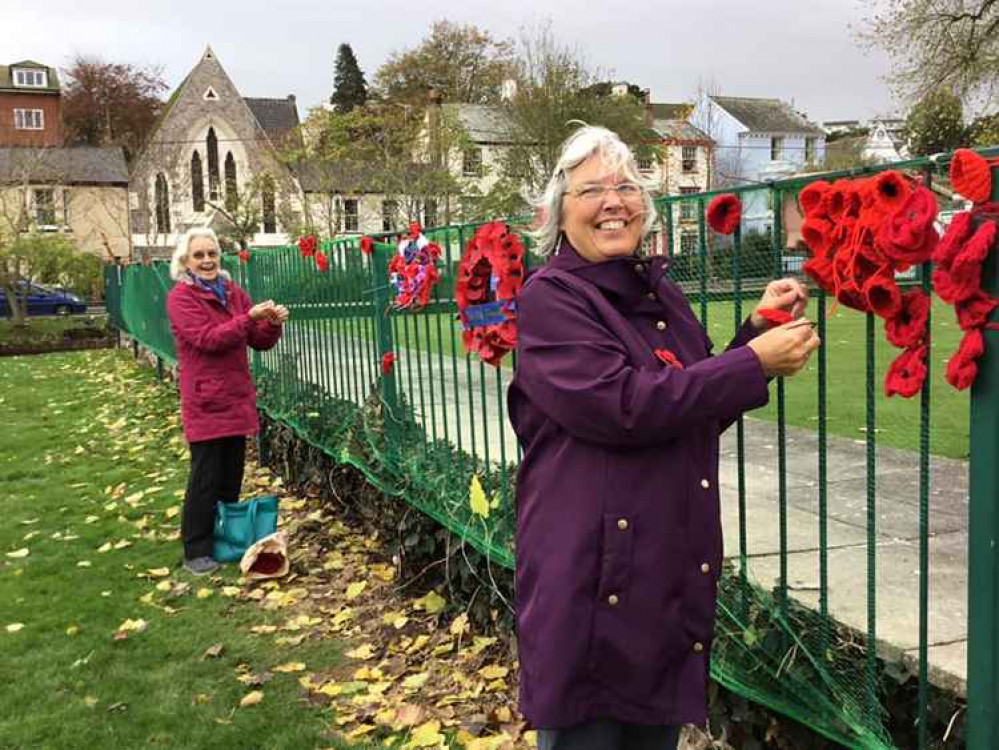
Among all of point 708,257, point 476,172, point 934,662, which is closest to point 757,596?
point 934,662

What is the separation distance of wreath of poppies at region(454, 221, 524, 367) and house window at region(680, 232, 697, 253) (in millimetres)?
672

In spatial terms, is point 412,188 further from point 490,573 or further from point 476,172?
point 490,573

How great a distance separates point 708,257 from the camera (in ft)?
8.93

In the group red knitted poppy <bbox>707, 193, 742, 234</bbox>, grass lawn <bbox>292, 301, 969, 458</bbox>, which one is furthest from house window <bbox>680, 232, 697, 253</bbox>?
red knitted poppy <bbox>707, 193, 742, 234</bbox>

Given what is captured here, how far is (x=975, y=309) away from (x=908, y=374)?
0.66 ft

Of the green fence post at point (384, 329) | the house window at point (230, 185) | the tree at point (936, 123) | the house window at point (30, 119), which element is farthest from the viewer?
the house window at point (30, 119)

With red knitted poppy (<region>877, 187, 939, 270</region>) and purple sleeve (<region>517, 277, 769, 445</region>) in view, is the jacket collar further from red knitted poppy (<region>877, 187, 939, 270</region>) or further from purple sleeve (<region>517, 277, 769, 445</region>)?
red knitted poppy (<region>877, 187, 939, 270</region>)

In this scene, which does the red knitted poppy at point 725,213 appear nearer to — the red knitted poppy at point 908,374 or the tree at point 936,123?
the red knitted poppy at point 908,374

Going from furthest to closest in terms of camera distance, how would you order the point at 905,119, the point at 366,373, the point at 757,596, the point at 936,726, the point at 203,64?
the point at 203,64 < the point at 905,119 < the point at 366,373 < the point at 757,596 < the point at 936,726

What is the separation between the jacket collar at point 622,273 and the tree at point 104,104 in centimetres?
6184

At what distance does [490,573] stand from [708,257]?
186cm

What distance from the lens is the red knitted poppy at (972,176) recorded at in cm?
169

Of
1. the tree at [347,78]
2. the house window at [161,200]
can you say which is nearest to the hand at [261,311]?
the house window at [161,200]

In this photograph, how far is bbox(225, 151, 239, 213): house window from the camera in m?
32.5
